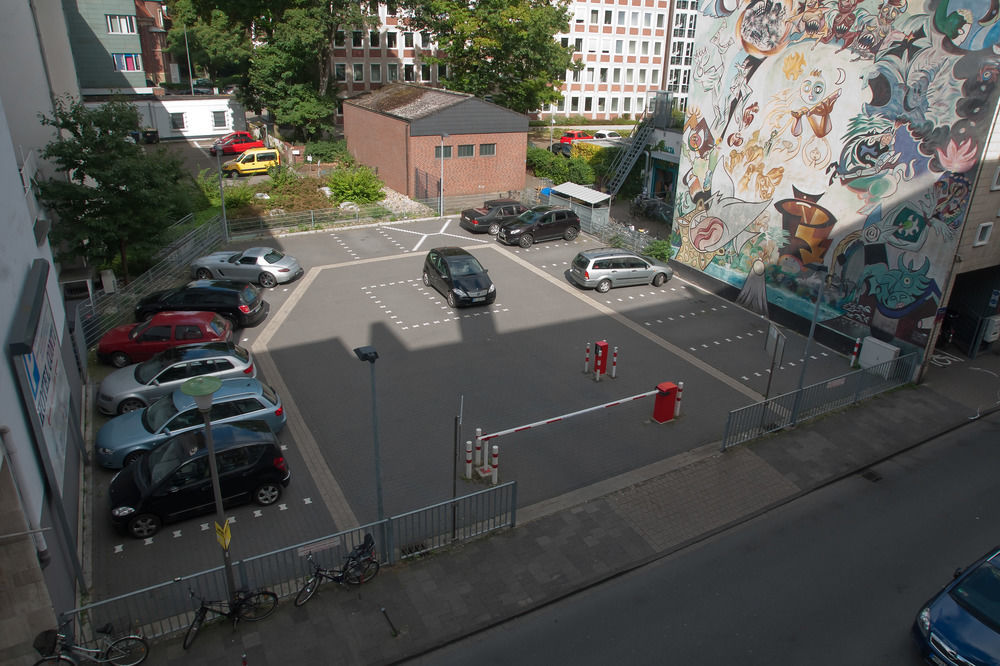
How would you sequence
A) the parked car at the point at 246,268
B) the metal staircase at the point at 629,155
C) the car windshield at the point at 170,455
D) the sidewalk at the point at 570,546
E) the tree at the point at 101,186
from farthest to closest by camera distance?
the metal staircase at the point at 629,155
the parked car at the point at 246,268
the tree at the point at 101,186
the car windshield at the point at 170,455
the sidewalk at the point at 570,546

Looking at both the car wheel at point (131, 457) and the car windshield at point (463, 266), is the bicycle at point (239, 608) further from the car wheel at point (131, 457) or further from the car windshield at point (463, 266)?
the car windshield at point (463, 266)

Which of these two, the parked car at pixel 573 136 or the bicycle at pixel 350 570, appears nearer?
the bicycle at pixel 350 570

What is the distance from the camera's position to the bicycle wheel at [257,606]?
9359mm

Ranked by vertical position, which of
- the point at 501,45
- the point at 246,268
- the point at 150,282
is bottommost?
the point at 150,282

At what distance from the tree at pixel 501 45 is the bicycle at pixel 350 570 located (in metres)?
34.8

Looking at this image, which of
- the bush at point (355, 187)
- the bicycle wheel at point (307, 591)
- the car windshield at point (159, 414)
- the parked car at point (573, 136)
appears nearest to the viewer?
the bicycle wheel at point (307, 591)

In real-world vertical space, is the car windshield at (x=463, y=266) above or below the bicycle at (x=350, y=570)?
above

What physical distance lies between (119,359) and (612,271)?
1493 centimetres

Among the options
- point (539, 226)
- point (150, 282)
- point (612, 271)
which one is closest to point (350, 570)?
point (612, 271)

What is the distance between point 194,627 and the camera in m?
9.12

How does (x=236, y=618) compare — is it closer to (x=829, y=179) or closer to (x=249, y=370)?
(x=249, y=370)

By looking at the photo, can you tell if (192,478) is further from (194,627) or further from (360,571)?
(360,571)

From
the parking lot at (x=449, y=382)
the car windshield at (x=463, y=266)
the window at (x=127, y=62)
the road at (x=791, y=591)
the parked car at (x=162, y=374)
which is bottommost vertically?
the road at (x=791, y=591)

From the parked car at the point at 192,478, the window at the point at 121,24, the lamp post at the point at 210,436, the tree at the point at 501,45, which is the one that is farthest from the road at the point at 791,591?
the window at the point at 121,24
